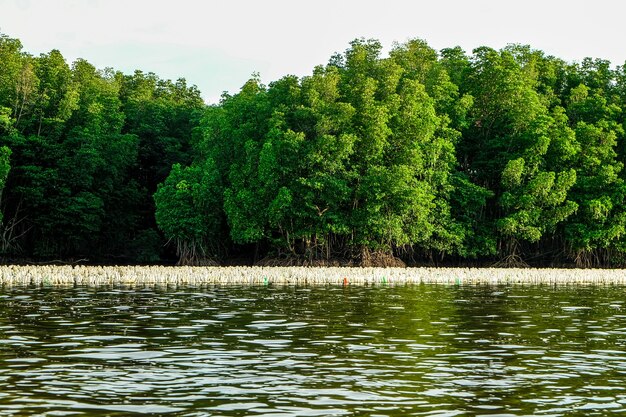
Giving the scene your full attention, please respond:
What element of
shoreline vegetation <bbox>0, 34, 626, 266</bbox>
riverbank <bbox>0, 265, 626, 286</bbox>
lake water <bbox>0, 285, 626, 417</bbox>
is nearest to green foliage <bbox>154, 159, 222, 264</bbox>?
shoreline vegetation <bbox>0, 34, 626, 266</bbox>

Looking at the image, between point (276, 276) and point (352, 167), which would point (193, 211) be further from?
point (276, 276)

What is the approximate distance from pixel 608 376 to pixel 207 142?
201 feet

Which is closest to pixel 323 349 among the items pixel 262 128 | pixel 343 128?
pixel 343 128

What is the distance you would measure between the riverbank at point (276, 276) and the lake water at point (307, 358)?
1015 cm

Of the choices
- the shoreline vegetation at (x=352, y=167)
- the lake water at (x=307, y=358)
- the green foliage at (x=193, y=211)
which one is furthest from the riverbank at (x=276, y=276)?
the green foliage at (x=193, y=211)

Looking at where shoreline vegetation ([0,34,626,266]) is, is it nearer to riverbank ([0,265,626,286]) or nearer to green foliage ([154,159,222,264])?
green foliage ([154,159,222,264])

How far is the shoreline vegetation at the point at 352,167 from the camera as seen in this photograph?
66.2 metres

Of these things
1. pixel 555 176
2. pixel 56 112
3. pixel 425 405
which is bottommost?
pixel 425 405

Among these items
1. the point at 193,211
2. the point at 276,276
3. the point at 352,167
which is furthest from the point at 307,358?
the point at 193,211

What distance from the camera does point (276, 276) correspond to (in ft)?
156

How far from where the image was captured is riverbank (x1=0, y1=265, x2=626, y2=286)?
4322 centimetres

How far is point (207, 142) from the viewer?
75500mm

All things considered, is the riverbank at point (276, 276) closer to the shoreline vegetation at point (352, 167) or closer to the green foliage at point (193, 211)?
the shoreline vegetation at point (352, 167)

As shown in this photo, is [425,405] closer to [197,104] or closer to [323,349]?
[323,349]
